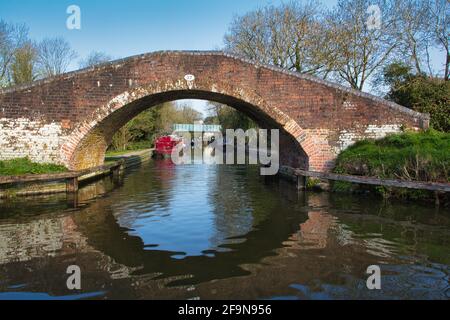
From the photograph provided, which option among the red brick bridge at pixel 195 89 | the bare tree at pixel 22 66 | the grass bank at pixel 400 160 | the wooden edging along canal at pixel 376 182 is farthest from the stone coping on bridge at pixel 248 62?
the bare tree at pixel 22 66

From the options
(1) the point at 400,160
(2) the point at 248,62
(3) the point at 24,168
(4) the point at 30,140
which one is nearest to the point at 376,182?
(1) the point at 400,160

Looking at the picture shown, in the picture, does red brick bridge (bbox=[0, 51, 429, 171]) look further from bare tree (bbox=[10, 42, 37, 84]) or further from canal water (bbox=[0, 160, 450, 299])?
bare tree (bbox=[10, 42, 37, 84])

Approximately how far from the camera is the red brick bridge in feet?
37.9

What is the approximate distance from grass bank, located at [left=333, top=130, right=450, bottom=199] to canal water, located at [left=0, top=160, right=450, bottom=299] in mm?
791

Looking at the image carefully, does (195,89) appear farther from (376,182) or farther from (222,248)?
(222,248)

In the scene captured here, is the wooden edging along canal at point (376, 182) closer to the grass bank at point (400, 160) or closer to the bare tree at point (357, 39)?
the grass bank at point (400, 160)

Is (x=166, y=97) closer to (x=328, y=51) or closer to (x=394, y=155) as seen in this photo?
(x=394, y=155)

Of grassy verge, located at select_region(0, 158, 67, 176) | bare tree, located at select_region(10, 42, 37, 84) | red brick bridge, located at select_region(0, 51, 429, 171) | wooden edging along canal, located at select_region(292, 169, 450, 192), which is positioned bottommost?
wooden edging along canal, located at select_region(292, 169, 450, 192)

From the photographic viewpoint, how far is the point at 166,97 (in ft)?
46.3

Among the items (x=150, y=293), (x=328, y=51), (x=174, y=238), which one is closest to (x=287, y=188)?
(x=174, y=238)

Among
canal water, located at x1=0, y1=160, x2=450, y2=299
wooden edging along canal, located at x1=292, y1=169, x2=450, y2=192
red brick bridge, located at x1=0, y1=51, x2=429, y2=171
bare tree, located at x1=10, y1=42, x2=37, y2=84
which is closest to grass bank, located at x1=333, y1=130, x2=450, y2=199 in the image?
wooden edging along canal, located at x1=292, y1=169, x2=450, y2=192

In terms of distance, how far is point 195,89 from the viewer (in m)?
12.0

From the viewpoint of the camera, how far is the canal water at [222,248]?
170 inches

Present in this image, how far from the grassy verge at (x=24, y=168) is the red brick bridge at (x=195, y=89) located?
0.90 ft
